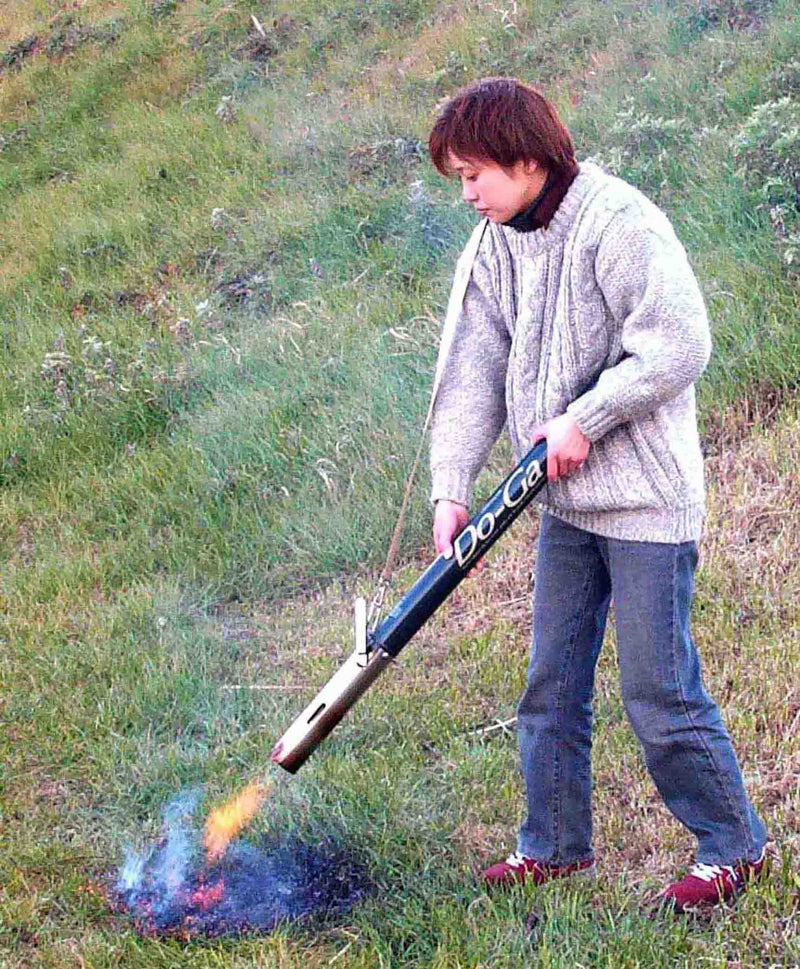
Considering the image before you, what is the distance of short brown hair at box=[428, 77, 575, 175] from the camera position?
106 inches

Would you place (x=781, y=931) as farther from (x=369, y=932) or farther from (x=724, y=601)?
(x=724, y=601)

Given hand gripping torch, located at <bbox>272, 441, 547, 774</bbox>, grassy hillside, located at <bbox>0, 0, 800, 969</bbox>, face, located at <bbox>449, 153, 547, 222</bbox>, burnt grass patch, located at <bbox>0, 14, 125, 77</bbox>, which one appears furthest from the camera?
burnt grass patch, located at <bbox>0, 14, 125, 77</bbox>

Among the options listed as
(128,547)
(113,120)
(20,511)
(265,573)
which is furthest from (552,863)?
(113,120)

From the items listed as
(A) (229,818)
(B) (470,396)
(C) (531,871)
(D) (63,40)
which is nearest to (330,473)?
(A) (229,818)

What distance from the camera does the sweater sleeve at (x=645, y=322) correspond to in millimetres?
2635

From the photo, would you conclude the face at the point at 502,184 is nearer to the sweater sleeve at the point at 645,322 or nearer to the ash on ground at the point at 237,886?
the sweater sleeve at the point at 645,322

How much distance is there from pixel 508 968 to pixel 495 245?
5.38 feet

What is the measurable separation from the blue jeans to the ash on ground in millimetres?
533

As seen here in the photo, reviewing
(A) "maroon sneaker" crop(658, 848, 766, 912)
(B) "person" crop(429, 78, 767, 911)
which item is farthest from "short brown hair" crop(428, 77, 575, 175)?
(A) "maroon sneaker" crop(658, 848, 766, 912)

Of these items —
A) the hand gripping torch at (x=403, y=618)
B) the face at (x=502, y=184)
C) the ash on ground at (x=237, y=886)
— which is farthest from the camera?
the ash on ground at (x=237, y=886)

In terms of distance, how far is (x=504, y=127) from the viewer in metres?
2.69

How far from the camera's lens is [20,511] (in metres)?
6.38

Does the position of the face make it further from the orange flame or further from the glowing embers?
the orange flame

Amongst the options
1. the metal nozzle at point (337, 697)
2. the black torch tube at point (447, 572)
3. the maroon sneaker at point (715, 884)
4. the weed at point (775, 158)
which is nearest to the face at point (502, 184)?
the black torch tube at point (447, 572)
